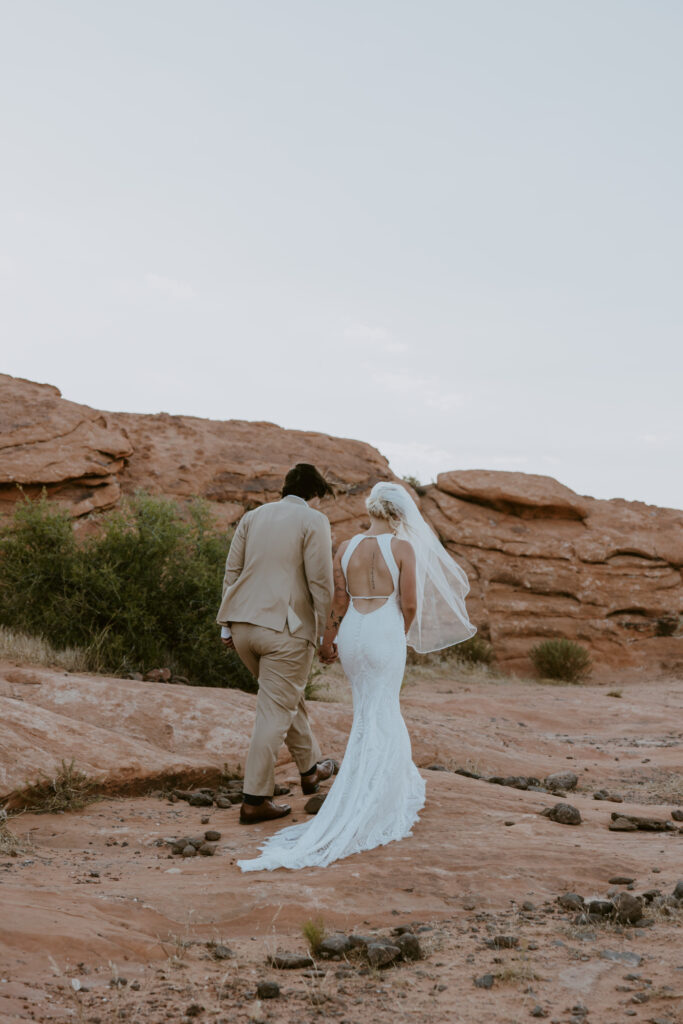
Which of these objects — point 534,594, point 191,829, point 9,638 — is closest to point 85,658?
point 9,638

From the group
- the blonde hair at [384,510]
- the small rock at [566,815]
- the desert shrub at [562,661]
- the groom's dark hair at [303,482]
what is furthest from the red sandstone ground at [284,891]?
the desert shrub at [562,661]

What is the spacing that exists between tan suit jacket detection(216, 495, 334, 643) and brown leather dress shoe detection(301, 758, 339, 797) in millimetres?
1052

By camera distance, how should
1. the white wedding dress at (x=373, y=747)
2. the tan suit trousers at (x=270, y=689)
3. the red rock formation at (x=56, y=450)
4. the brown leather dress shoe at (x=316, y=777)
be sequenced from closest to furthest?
the white wedding dress at (x=373, y=747)
the tan suit trousers at (x=270, y=689)
the brown leather dress shoe at (x=316, y=777)
the red rock formation at (x=56, y=450)

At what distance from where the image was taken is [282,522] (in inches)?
220

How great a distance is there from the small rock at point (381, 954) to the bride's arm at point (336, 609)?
7.32ft

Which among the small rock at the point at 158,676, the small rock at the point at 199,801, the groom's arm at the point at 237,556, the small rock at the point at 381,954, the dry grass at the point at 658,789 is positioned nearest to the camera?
the small rock at the point at 381,954

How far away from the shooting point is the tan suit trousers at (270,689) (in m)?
5.41

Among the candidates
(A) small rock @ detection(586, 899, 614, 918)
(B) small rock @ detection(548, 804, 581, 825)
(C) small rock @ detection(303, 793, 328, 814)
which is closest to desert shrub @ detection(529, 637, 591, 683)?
(B) small rock @ detection(548, 804, 581, 825)

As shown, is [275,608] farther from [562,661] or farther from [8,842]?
[562,661]

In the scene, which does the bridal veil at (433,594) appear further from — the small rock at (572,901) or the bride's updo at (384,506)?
the small rock at (572,901)

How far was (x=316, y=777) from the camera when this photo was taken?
237 inches

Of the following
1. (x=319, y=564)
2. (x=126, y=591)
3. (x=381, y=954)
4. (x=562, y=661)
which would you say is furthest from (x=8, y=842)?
(x=562, y=661)

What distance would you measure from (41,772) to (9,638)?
3929 mm

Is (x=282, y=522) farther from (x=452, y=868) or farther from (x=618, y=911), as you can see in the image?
(x=618, y=911)
